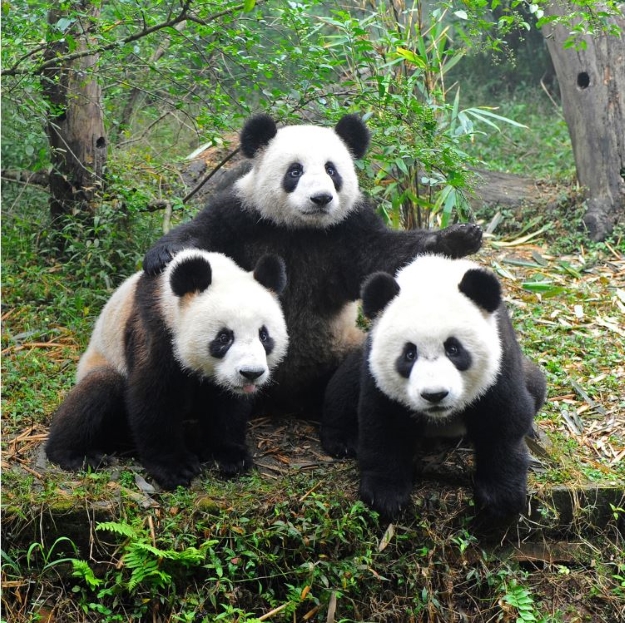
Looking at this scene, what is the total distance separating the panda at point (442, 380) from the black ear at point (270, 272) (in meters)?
0.56

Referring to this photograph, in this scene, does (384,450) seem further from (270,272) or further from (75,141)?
(75,141)

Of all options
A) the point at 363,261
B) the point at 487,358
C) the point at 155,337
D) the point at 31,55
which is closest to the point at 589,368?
the point at 363,261

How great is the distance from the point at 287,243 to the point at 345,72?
9.96ft

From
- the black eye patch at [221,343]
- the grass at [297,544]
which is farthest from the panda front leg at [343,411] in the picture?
the black eye patch at [221,343]

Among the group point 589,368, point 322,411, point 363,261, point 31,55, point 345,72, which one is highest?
point 31,55

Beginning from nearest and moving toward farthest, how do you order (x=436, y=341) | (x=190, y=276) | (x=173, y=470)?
(x=436, y=341)
(x=190, y=276)
(x=173, y=470)

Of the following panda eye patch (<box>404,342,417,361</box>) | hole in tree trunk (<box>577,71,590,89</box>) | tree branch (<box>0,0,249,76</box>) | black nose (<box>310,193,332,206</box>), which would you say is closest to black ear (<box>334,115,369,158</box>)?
black nose (<box>310,193,332,206</box>)

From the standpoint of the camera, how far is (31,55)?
5746mm

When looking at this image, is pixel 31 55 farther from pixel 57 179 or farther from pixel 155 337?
pixel 155 337

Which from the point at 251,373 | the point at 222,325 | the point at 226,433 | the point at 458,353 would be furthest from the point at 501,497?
the point at 222,325

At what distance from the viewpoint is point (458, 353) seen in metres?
3.77

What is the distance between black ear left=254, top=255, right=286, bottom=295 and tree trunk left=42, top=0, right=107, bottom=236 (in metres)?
2.57

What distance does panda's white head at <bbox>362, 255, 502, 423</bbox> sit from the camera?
367 centimetres

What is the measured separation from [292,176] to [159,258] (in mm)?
901
